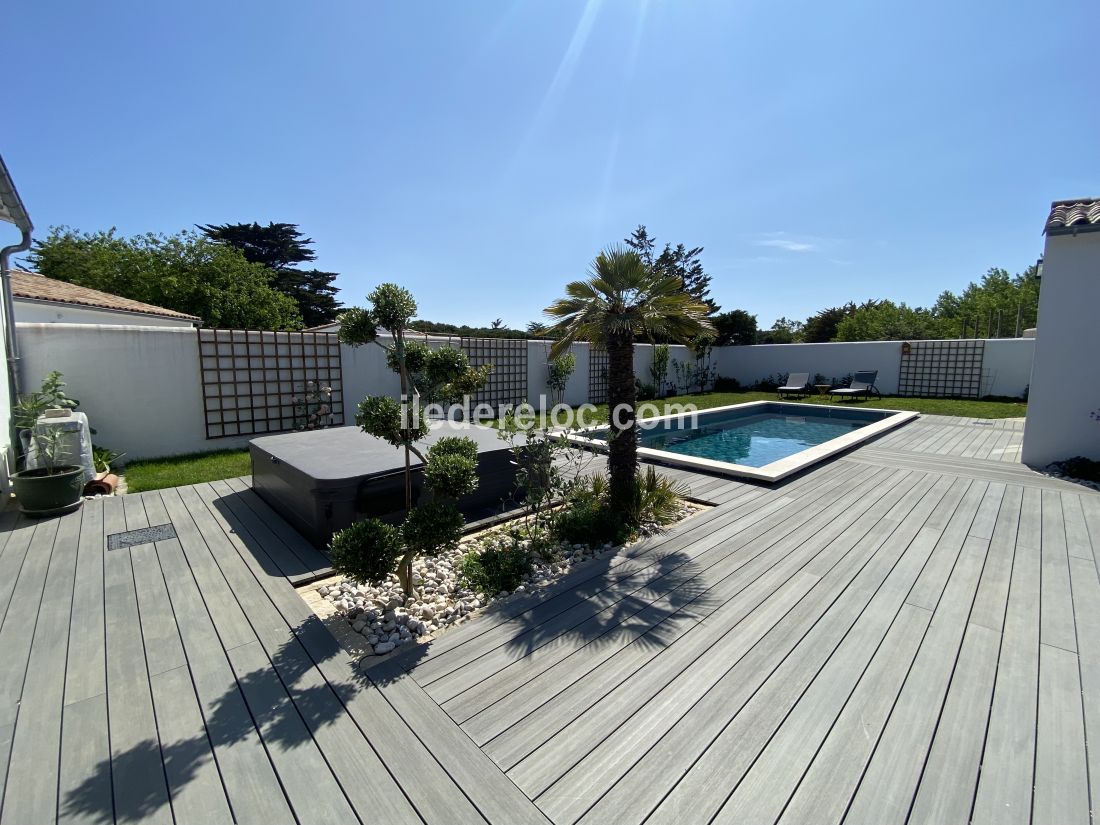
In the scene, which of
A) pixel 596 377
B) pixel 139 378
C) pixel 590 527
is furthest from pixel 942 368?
pixel 139 378

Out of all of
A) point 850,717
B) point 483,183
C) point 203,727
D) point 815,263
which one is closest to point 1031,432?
point 850,717

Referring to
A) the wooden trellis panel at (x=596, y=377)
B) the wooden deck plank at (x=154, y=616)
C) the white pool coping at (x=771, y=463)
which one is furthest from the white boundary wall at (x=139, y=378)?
the wooden trellis panel at (x=596, y=377)

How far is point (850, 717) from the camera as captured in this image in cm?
186

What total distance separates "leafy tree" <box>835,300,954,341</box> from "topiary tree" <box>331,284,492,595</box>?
1371 inches

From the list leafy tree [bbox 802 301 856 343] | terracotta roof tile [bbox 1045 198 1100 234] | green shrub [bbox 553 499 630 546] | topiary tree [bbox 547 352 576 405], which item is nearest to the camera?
green shrub [bbox 553 499 630 546]

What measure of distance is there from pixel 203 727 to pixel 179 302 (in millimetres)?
24086

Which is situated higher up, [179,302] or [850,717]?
[179,302]

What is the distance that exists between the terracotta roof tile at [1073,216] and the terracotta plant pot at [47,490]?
469 inches

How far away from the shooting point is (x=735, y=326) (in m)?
21.2

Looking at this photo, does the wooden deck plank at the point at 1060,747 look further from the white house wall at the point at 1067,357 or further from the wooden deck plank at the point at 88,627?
A: the white house wall at the point at 1067,357

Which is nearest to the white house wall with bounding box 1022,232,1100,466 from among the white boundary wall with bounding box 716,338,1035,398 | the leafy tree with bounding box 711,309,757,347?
the white boundary wall with bounding box 716,338,1035,398

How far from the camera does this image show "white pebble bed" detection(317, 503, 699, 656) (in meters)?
2.53

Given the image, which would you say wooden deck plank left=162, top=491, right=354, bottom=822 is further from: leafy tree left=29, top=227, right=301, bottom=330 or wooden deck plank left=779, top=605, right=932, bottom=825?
leafy tree left=29, top=227, right=301, bottom=330

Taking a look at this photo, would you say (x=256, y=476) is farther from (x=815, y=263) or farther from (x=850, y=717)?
(x=815, y=263)
